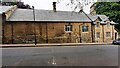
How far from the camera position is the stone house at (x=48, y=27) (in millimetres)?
48531

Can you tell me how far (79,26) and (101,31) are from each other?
642 cm

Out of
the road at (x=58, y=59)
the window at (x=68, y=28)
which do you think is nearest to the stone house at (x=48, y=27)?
the window at (x=68, y=28)

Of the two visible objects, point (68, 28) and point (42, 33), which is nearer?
point (42, 33)

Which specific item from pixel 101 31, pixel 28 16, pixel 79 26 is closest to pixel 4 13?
pixel 28 16

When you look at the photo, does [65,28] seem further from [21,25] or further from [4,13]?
[4,13]

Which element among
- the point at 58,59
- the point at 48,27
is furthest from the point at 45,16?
the point at 58,59

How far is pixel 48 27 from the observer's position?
2013 inches

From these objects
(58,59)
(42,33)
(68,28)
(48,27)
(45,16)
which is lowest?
(58,59)

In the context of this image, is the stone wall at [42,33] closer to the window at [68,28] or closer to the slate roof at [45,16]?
the window at [68,28]

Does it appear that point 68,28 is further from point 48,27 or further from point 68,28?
point 48,27

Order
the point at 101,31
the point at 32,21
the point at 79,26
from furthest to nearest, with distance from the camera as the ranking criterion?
the point at 101,31 < the point at 79,26 < the point at 32,21

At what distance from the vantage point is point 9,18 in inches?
Result: 1933

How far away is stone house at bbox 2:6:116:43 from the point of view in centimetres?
4853

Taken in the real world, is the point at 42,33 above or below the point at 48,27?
below
